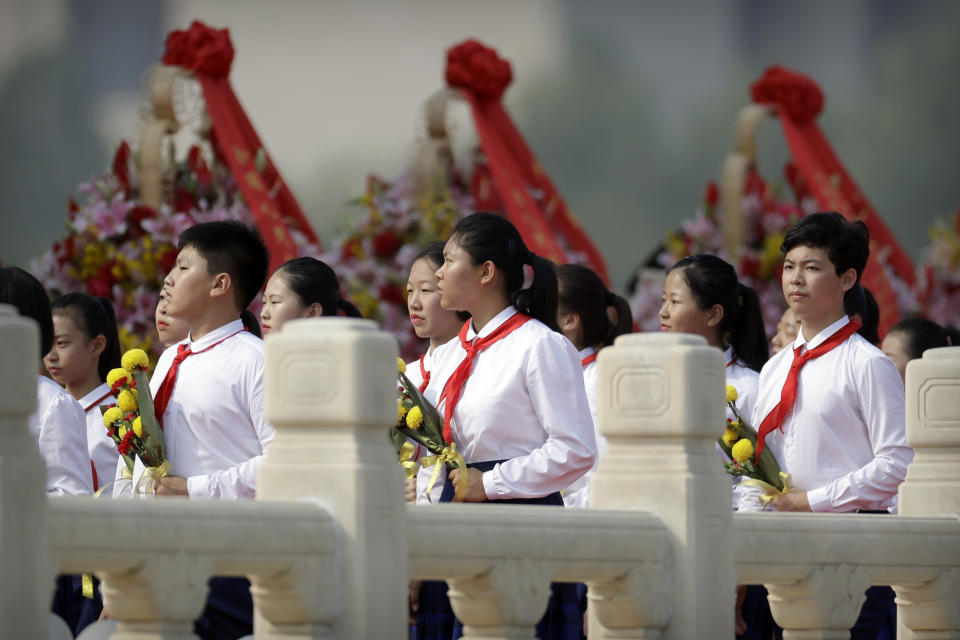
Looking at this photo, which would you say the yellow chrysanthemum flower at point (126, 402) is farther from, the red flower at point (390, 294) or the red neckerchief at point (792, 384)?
the red flower at point (390, 294)

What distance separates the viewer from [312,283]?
17.8 ft

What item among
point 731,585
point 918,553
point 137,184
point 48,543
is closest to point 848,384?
point 918,553

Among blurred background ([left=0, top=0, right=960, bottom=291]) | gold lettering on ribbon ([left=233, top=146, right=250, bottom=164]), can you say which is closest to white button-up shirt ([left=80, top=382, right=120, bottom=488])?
gold lettering on ribbon ([left=233, top=146, right=250, bottom=164])

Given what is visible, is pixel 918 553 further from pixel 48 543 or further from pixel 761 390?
pixel 48 543

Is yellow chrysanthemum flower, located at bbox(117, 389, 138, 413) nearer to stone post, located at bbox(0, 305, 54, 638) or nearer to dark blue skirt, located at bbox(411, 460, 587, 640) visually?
dark blue skirt, located at bbox(411, 460, 587, 640)

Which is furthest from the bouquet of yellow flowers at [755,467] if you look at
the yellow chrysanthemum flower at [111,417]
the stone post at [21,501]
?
the stone post at [21,501]

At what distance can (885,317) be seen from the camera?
28.9 ft

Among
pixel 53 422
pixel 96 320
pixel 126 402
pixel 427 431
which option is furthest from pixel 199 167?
pixel 427 431

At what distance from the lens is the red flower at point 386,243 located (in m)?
8.12

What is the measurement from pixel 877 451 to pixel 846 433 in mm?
117

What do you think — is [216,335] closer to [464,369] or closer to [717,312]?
[464,369]

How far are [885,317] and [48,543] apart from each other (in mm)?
6245

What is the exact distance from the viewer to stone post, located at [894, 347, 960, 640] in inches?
180

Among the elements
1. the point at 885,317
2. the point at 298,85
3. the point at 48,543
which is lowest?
the point at 48,543
